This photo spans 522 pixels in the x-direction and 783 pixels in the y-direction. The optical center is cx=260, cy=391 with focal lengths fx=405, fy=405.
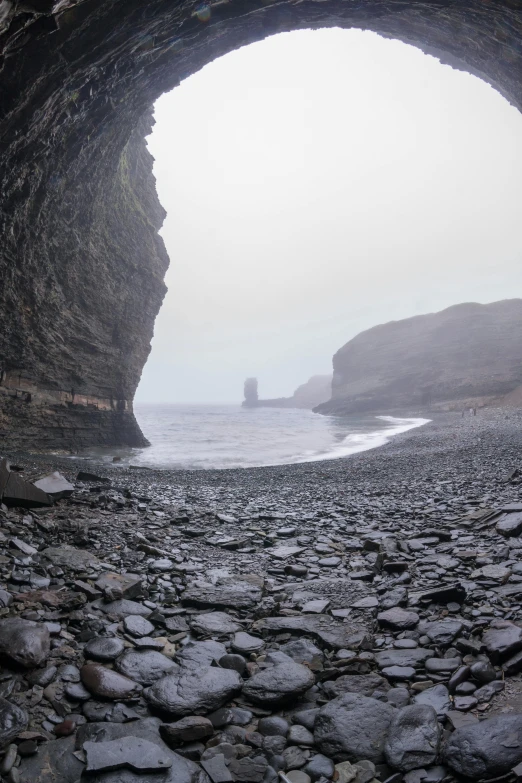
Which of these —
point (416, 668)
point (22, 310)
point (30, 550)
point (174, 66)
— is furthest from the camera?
point (22, 310)

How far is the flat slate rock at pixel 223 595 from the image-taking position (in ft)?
13.5

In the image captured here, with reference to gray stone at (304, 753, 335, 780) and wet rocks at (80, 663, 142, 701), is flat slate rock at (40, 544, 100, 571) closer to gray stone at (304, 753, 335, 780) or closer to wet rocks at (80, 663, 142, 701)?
wet rocks at (80, 663, 142, 701)

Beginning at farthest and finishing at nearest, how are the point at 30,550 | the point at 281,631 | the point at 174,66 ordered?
the point at 174,66, the point at 30,550, the point at 281,631

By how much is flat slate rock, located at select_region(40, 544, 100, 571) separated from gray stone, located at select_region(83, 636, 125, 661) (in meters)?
1.69

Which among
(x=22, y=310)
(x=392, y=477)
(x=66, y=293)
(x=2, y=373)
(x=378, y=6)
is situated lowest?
(x=392, y=477)

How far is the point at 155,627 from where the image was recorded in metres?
3.63

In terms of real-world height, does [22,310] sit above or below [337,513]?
above

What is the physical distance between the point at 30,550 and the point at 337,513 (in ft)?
17.1

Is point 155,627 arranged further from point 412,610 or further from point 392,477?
point 392,477

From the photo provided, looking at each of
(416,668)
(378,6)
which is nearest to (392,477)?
(416,668)

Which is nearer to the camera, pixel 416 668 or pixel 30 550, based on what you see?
pixel 416 668

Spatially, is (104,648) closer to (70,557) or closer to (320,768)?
(320,768)

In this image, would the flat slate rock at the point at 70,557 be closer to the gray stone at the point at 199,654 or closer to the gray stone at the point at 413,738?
the gray stone at the point at 199,654

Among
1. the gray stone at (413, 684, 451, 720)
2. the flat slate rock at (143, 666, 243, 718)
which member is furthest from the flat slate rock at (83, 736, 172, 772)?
the gray stone at (413, 684, 451, 720)
